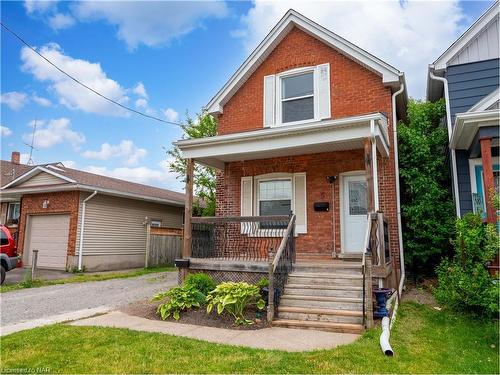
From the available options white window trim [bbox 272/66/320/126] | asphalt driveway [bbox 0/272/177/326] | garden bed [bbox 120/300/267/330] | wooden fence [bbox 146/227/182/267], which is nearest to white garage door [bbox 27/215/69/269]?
wooden fence [bbox 146/227/182/267]

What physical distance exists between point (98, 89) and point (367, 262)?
13188 mm

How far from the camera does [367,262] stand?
5.56 meters

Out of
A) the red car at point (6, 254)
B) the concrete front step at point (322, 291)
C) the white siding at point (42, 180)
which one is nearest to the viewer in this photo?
the concrete front step at point (322, 291)

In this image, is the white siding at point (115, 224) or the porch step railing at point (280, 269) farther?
the white siding at point (115, 224)

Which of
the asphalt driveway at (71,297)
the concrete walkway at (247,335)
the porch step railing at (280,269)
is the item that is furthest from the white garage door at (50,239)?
the porch step railing at (280,269)

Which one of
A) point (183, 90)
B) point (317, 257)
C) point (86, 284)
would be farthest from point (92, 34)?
point (317, 257)

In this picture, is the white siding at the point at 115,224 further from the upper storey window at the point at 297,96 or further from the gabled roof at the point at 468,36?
the gabled roof at the point at 468,36

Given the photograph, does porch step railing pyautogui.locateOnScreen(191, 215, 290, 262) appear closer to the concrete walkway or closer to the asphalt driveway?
the asphalt driveway

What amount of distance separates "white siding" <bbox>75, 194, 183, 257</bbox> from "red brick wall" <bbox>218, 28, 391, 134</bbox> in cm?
668

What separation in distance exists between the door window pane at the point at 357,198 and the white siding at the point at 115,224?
1024cm

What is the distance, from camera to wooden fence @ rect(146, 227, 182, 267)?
1553cm

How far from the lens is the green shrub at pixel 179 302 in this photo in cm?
652

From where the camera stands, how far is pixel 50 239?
1457cm

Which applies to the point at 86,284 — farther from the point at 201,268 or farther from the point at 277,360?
the point at 277,360
